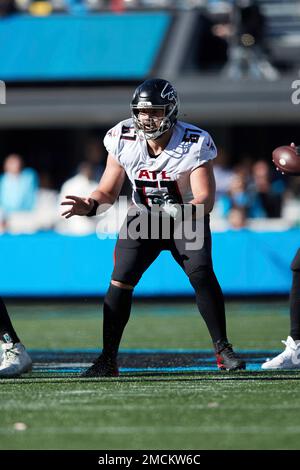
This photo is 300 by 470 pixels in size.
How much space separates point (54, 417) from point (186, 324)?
6.19 m

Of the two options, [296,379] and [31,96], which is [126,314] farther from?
[31,96]

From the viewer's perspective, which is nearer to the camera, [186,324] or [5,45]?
[186,324]

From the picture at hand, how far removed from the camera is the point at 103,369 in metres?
6.82

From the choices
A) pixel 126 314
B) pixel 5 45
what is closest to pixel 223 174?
pixel 5 45

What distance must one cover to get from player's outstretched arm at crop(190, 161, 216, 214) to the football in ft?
1.62

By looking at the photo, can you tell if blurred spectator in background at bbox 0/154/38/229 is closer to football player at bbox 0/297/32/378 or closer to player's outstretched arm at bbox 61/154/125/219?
player's outstretched arm at bbox 61/154/125/219

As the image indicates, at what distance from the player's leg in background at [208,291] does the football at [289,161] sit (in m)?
0.61

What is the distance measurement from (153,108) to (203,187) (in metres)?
0.56

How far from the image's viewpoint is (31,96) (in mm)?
17188

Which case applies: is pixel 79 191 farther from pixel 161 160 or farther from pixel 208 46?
pixel 161 160

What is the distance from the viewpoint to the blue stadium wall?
1400 centimetres

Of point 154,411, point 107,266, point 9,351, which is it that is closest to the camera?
point 154,411

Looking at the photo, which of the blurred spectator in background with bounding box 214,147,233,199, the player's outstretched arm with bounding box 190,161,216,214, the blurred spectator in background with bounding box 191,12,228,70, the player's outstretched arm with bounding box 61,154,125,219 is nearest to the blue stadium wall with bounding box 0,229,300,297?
the blurred spectator in background with bounding box 214,147,233,199

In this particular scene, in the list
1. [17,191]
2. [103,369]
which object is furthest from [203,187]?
[17,191]
